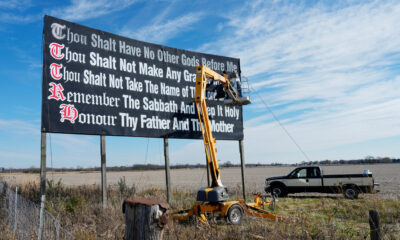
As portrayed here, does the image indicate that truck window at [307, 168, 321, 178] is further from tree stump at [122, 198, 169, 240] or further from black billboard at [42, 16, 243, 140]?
tree stump at [122, 198, 169, 240]

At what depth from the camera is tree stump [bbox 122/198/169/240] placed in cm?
246

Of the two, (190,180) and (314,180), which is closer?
(314,180)

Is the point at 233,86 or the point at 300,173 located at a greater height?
the point at 233,86

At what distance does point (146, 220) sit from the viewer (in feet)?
8.09

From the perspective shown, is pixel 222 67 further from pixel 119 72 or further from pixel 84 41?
pixel 84 41

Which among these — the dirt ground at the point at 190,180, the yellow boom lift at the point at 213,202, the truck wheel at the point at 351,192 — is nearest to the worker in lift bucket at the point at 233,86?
the yellow boom lift at the point at 213,202

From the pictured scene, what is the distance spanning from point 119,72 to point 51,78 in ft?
7.35

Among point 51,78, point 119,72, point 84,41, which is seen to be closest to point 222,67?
point 119,72

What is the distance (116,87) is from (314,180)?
1143 centimetres

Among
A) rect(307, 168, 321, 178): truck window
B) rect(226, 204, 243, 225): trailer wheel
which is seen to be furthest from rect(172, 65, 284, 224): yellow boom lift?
rect(307, 168, 321, 178): truck window

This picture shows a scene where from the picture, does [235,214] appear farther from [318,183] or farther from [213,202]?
[318,183]

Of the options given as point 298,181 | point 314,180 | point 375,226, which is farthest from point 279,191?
point 375,226

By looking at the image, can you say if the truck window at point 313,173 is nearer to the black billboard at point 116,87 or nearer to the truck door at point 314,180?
the truck door at point 314,180

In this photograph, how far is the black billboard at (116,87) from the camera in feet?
28.3
